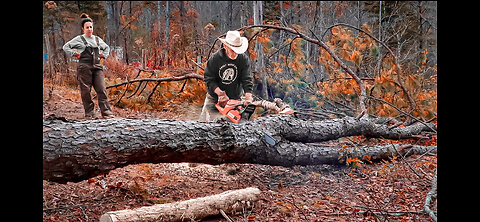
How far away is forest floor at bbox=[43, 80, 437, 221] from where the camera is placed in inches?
96.3

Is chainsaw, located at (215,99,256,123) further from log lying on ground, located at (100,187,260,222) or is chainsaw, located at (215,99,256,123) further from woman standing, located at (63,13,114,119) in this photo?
woman standing, located at (63,13,114,119)

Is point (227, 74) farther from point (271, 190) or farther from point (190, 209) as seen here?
point (190, 209)

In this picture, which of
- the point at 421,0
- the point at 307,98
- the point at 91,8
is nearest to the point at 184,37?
the point at 307,98

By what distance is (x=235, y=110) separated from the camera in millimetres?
3229

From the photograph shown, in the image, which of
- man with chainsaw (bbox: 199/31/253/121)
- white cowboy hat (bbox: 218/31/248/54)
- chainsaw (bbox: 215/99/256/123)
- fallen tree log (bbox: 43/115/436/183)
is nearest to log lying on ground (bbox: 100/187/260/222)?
fallen tree log (bbox: 43/115/436/183)

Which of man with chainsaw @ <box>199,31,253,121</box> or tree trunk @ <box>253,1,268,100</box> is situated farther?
tree trunk @ <box>253,1,268,100</box>

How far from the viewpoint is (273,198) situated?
2863mm

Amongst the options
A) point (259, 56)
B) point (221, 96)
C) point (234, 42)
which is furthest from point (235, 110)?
point (259, 56)

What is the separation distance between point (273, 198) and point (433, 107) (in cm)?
323

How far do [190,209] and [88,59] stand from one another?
2.39 m

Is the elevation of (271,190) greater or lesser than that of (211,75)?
lesser

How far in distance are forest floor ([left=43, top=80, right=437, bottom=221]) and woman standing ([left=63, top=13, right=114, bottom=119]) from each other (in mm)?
1143

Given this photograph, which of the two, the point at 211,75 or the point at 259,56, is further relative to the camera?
the point at 259,56

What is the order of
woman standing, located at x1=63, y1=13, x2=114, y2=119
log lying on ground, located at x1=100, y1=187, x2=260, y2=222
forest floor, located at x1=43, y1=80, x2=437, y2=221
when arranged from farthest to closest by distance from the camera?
1. woman standing, located at x1=63, y1=13, x2=114, y2=119
2. forest floor, located at x1=43, y1=80, x2=437, y2=221
3. log lying on ground, located at x1=100, y1=187, x2=260, y2=222
